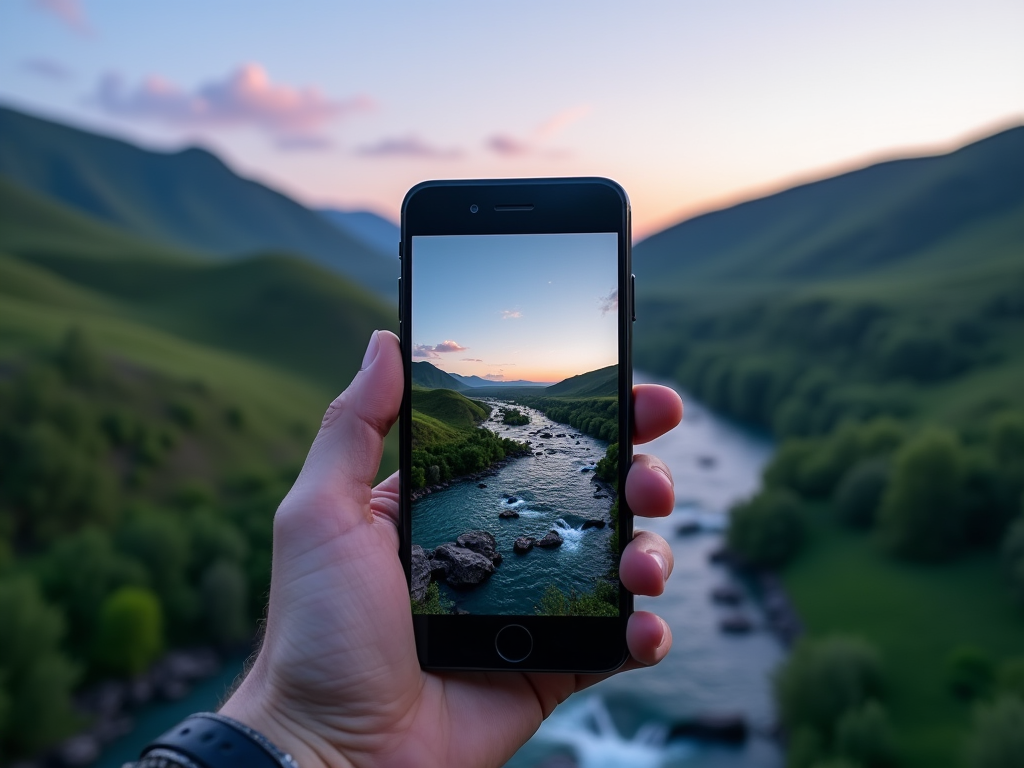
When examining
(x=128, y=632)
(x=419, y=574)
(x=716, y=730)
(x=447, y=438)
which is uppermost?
(x=447, y=438)

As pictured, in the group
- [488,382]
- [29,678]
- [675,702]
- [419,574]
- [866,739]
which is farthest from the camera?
[675,702]

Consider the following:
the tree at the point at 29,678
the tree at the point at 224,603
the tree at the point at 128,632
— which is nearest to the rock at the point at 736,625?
the tree at the point at 224,603

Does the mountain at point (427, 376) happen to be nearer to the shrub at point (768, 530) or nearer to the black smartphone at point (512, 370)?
the black smartphone at point (512, 370)

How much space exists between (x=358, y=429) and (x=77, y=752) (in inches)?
1248

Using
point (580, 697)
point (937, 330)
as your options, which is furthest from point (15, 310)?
point (937, 330)

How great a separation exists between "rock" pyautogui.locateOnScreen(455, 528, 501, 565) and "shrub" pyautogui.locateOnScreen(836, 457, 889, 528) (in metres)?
45.7

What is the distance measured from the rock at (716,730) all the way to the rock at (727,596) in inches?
398

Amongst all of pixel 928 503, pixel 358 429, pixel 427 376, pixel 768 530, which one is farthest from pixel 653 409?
pixel 928 503

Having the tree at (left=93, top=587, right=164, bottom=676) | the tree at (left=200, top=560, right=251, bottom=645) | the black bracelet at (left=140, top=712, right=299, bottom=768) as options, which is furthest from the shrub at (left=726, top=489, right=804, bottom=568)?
the black bracelet at (left=140, top=712, right=299, bottom=768)

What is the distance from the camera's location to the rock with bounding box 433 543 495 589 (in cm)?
327

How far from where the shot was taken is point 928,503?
128ft

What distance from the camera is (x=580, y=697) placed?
34.1m

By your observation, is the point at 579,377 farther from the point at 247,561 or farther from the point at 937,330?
the point at 937,330

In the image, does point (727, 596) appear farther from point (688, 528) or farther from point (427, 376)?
point (427, 376)
